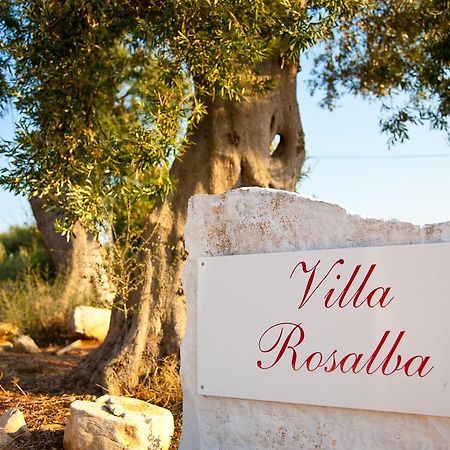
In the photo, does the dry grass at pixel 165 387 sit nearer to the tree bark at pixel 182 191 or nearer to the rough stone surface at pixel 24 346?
the tree bark at pixel 182 191

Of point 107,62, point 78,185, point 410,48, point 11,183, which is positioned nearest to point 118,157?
point 78,185

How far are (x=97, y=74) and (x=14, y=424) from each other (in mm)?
3966

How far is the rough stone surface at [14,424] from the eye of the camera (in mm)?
6000

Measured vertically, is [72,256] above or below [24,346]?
above

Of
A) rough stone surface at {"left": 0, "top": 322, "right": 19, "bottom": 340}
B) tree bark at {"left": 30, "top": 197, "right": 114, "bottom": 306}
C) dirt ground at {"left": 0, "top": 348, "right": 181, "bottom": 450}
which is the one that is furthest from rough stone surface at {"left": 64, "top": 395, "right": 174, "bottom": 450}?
tree bark at {"left": 30, "top": 197, "right": 114, "bottom": 306}

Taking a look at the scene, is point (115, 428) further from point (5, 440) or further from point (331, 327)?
point (331, 327)

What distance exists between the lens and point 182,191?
27.7 feet

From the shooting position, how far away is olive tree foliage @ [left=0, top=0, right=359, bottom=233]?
266 inches

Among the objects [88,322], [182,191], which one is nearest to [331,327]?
[182,191]

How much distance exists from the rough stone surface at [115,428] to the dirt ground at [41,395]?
0.40 m

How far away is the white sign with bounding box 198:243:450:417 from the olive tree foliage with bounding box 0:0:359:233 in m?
2.19

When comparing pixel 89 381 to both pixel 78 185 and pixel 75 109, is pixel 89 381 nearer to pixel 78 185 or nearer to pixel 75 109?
pixel 78 185

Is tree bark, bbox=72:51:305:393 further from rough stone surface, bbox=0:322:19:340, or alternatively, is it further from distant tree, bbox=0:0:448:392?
rough stone surface, bbox=0:322:19:340

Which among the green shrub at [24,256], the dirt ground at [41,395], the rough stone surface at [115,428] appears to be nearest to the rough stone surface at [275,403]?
the rough stone surface at [115,428]
